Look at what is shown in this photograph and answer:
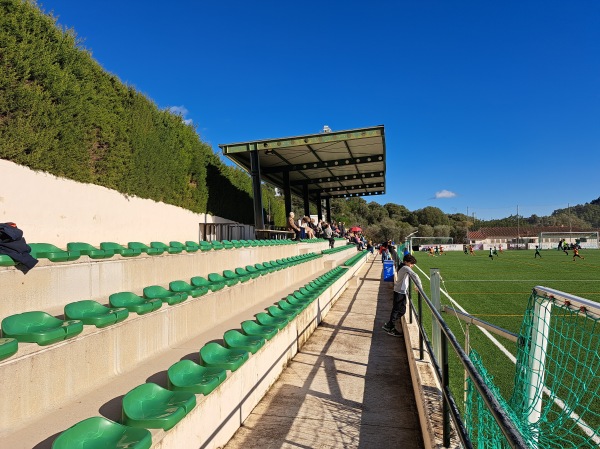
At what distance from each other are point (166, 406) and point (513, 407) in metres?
2.43

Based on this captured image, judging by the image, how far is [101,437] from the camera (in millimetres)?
1669

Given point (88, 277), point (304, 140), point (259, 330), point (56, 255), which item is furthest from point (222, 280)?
point (304, 140)

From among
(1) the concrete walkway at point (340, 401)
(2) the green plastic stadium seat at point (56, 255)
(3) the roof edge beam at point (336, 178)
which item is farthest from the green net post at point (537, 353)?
(3) the roof edge beam at point (336, 178)

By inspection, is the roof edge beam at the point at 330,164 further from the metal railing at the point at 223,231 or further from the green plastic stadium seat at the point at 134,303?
the green plastic stadium seat at the point at 134,303

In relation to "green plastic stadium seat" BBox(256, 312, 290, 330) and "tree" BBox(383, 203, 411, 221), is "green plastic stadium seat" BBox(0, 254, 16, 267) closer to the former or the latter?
"green plastic stadium seat" BBox(256, 312, 290, 330)

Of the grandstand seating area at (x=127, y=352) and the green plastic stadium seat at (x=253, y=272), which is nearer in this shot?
the grandstand seating area at (x=127, y=352)

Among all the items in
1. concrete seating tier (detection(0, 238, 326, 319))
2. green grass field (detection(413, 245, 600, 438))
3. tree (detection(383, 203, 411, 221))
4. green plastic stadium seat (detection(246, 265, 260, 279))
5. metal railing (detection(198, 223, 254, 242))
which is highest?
tree (detection(383, 203, 411, 221))

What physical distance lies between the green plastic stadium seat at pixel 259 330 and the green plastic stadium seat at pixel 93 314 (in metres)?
1.31

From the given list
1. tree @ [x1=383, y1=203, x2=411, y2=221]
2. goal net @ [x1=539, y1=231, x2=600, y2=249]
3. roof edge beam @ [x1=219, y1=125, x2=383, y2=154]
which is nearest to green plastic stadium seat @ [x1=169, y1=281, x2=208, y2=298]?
roof edge beam @ [x1=219, y1=125, x2=383, y2=154]

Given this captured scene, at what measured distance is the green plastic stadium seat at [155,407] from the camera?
187 centimetres

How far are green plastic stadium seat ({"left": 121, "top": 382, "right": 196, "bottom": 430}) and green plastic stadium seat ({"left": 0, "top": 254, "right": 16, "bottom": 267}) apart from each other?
5.75ft

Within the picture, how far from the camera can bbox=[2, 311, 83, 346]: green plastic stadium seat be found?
217cm

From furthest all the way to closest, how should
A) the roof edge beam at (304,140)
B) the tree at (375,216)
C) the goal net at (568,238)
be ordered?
the tree at (375,216), the goal net at (568,238), the roof edge beam at (304,140)

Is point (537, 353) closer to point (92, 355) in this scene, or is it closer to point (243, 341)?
point (243, 341)
